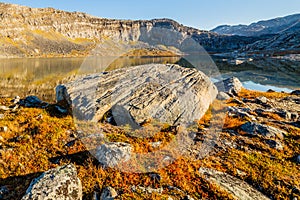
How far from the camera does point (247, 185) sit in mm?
9461

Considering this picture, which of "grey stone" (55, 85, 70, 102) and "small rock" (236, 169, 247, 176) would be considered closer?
"small rock" (236, 169, 247, 176)

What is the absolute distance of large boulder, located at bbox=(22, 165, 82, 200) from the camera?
7.04m

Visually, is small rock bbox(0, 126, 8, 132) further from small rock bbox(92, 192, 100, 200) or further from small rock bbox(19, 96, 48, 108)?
small rock bbox(92, 192, 100, 200)

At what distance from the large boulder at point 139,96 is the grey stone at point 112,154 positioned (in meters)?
4.51

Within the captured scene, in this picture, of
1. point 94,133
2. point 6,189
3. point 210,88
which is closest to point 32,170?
point 6,189

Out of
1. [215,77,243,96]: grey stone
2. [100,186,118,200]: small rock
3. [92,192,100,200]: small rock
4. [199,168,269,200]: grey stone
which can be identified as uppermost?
[215,77,243,96]: grey stone

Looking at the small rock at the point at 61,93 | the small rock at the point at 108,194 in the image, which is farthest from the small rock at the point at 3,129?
the small rock at the point at 108,194

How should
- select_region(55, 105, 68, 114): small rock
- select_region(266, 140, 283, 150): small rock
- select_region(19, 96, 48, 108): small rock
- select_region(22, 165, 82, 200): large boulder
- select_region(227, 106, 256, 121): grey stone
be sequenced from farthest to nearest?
select_region(19, 96, 48, 108): small rock
select_region(227, 106, 256, 121): grey stone
select_region(55, 105, 68, 114): small rock
select_region(266, 140, 283, 150): small rock
select_region(22, 165, 82, 200): large boulder

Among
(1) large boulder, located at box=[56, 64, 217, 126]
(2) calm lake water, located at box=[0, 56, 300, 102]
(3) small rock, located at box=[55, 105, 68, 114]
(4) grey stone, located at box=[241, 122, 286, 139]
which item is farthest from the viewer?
(2) calm lake water, located at box=[0, 56, 300, 102]

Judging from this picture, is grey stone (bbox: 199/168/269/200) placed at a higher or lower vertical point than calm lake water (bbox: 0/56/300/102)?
lower

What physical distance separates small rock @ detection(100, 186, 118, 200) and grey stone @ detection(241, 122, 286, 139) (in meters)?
11.0

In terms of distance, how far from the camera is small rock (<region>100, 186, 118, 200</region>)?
26.0ft

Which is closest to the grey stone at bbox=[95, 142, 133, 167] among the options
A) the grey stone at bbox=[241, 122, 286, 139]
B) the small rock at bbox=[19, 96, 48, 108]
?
the grey stone at bbox=[241, 122, 286, 139]

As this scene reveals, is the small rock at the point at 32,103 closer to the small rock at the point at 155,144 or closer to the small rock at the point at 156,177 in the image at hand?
the small rock at the point at 155,144
